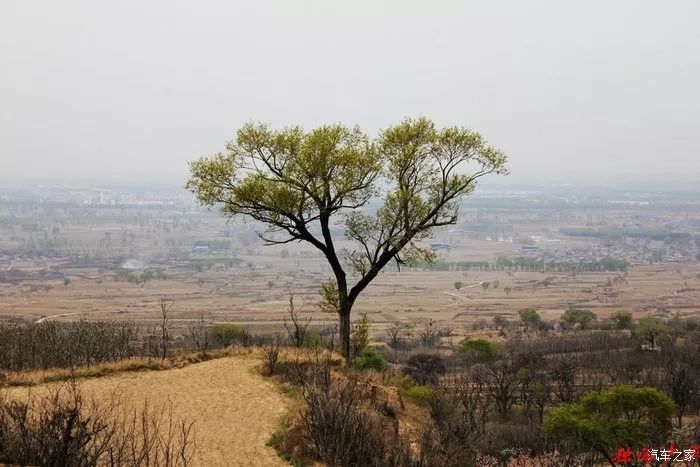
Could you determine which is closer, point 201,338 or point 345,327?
point 345,327

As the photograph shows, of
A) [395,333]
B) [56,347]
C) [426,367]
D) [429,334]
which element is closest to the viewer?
[56,347]

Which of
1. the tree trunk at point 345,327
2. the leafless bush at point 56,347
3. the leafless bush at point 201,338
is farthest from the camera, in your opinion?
the leafless bush at point 201,338

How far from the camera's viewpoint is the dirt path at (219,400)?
34.9ft

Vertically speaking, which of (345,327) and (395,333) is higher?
(345,327)

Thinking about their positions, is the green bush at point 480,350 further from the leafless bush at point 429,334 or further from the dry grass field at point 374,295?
the dry grass field at point 374,295

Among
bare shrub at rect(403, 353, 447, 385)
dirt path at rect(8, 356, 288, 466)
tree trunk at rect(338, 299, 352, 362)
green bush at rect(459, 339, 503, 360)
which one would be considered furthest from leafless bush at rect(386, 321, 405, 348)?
dirt path at rect(8, 356, 288, 466)

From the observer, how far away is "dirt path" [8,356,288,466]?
1062 centimetres

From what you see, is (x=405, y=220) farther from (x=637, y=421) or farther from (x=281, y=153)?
(x=637, y=421)

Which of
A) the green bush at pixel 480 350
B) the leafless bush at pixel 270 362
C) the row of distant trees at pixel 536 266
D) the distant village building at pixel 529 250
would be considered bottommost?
the green bush at pixel 480 350

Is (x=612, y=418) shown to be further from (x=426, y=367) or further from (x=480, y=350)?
(x=480, y=350)

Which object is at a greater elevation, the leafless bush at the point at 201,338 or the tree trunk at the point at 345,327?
the tree trunk at the point at 345,327

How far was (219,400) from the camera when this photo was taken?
1334 cm

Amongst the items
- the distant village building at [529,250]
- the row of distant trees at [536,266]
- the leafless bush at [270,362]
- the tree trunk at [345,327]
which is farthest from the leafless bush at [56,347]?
the distant village building at [529,250]

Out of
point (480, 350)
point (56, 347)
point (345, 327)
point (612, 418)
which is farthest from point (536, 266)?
point (56, 347)
